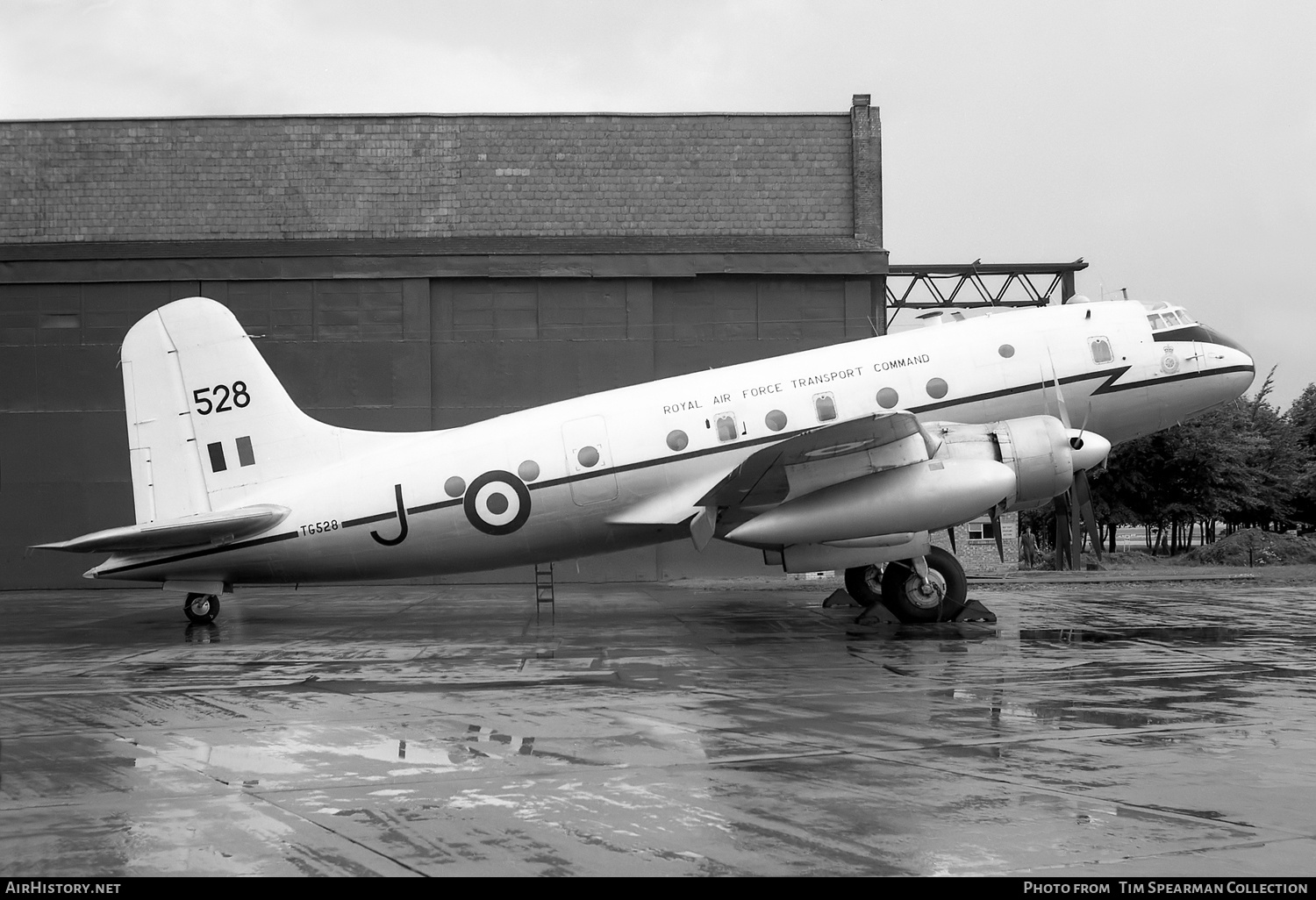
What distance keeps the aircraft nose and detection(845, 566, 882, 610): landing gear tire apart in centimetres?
438

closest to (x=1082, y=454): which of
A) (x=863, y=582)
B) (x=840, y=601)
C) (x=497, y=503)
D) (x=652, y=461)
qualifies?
(x=863, y=582)

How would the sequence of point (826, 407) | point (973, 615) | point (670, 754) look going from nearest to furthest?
point (670, 754)
point (973, 615)
point (826, 407)

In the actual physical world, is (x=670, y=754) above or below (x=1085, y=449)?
below

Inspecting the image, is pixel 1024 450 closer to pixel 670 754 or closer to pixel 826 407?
pixel 826 407

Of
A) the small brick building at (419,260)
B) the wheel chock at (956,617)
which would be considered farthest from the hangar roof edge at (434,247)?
the wheel chock at (956,617)

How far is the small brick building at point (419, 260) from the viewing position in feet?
112

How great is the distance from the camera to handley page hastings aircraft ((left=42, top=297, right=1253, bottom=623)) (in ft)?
61.0

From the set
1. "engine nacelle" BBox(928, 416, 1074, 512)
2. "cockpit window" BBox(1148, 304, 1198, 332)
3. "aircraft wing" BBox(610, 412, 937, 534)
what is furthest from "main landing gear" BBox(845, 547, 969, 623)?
→ "cockpit window" BBox(1148, 304, 1198, 332)

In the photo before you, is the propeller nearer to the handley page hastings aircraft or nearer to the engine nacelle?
the handley page hastings aircraft

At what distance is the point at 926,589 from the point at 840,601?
3983mm

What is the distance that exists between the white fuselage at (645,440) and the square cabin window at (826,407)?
2cm

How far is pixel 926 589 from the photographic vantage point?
19078mm

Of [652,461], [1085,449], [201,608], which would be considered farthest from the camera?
[201,608]

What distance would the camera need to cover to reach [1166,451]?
5716 centimetres
